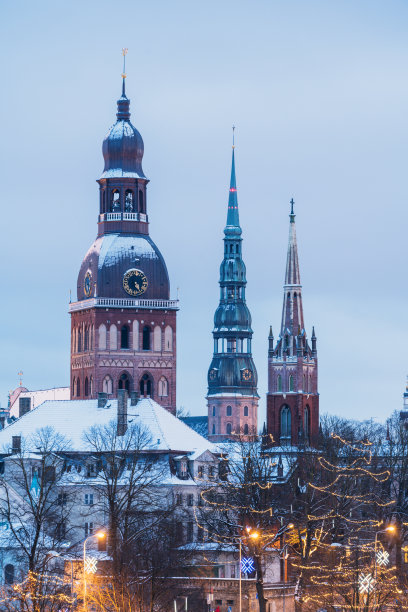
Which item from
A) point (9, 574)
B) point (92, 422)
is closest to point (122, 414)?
point (92, 422)

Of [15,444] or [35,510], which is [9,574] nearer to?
[35,510]

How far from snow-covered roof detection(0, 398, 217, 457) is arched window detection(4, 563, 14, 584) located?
21083mm

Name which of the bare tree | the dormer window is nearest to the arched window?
the bare tree

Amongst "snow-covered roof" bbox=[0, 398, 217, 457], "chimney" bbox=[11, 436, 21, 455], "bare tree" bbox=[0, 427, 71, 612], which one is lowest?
"bare tree" bbox=[0, 427, 71, 612]

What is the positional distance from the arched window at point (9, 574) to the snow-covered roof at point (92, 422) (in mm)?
21083

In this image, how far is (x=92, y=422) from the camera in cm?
16588

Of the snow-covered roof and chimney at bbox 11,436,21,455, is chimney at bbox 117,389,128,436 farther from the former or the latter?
chimney at bbox 11,436,21,455

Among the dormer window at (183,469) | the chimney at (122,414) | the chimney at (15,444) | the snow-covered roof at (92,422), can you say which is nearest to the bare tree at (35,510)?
the chimney at (15,444)

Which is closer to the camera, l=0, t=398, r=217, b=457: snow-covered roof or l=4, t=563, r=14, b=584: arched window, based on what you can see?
l=4, t=563, r=14, b=584: arched window

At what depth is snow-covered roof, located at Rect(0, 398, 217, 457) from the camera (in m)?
163

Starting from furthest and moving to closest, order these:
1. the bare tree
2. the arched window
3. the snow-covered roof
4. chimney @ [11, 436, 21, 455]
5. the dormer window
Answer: the snow-covered roof → chimney @ [11, 436, 21, 455] → the dormer window → the arched window → the bare tree

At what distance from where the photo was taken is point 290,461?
172750 millimetres

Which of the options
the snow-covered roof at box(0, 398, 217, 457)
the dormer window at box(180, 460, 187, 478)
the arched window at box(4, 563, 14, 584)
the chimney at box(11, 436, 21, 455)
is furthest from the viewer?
the snow-covered roof at box(0, 398, 217, 457)

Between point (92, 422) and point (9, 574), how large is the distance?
2684 cm
